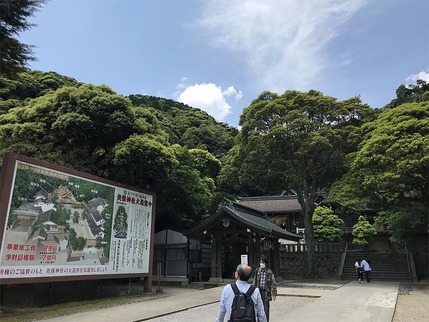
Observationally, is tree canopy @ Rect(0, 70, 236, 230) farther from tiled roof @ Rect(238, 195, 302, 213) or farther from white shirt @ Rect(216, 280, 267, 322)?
tiled roof @ Rect(238, 195, 302, 213)

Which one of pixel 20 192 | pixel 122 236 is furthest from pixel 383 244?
pixel 20 192

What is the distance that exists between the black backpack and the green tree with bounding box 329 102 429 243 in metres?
14.7

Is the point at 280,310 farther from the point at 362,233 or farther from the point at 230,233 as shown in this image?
the point at 362,233

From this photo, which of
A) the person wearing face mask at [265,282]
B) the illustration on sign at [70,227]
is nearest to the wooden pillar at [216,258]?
the illustration on sign at [70,227]

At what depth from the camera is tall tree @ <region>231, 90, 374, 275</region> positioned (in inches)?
841

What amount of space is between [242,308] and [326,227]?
90.1 ft

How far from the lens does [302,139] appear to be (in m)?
21.8

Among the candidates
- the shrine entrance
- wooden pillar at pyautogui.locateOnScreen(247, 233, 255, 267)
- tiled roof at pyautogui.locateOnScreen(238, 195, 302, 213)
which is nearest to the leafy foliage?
tiled roof at pyautogui.locateOnScreen(238, 195, 302, 213)

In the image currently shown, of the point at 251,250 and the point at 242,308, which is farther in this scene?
the point at 251,250

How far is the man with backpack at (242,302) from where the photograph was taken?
3955 millimetres

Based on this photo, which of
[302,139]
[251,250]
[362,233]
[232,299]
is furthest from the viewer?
[362,233]

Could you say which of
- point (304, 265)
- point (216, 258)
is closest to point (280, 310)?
point (216, 258)

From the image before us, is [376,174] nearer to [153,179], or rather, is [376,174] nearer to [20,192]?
[153,179]

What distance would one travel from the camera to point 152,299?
13.7 m
